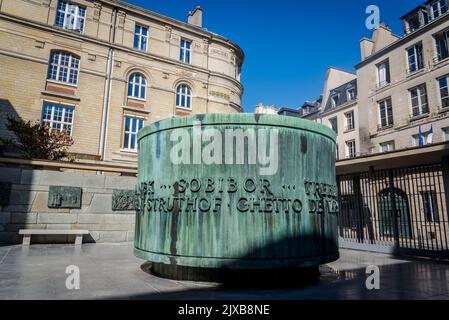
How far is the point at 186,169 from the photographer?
204 inches

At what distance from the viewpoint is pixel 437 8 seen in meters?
23.8

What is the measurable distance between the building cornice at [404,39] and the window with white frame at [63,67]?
26117 millimetres

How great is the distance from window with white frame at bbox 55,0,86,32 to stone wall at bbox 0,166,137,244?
55.6 ft

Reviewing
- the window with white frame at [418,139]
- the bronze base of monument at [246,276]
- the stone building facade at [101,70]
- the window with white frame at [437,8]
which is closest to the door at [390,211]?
the bronze base of monument at [246,276]

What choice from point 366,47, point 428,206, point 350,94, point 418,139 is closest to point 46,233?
point 428,206

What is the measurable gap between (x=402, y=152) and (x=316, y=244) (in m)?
6.01

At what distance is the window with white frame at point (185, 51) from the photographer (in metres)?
28.6

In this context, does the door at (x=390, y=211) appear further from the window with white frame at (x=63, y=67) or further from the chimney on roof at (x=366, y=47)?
the window with white frame at (x=63, y=67)

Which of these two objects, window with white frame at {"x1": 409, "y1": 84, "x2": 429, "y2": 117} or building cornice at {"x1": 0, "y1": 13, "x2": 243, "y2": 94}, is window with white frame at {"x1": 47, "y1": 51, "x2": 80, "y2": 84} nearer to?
building cornice at {"x1": 0, "y1": 13, "x2": 243, "y2": 94}

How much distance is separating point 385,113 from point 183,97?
18.5 metres

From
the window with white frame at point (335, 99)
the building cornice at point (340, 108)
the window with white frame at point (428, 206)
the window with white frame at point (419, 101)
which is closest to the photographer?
the window with white frame at point (428, 206)

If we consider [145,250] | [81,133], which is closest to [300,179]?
[145,250]

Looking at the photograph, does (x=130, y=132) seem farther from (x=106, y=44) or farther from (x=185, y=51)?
(x=185, y=51)

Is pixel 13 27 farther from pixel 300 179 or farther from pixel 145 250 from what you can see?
pixel 300 179
